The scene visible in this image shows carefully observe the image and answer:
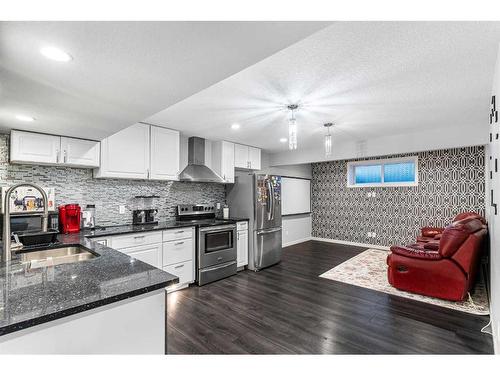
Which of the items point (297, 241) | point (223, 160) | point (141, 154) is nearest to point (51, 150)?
point (141, 154)

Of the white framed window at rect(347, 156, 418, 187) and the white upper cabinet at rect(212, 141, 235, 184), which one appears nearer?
the white upper cabinet at rect(212, 141, 235, 184)

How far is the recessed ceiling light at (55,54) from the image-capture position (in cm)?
110

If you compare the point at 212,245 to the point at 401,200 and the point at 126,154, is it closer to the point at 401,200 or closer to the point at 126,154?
the point at 126,154

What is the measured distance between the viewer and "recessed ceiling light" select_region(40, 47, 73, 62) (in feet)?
3.60

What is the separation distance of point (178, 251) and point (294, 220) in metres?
3.72

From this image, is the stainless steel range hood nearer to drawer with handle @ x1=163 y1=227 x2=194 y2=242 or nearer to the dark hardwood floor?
drawer with handle @ x1=163 y1=227 x2=194 y2=242

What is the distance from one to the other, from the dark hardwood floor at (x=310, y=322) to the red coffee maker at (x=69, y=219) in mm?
1410

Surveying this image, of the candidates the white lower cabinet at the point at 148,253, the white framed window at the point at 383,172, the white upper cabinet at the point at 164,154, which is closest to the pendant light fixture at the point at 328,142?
the white upper cabinet at the point at 164,154

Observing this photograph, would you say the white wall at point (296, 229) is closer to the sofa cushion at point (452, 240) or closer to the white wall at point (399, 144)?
the white wall at point (399, 144)

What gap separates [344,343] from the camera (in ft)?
6.93

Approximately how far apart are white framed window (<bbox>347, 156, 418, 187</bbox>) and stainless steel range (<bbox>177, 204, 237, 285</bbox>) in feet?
12.2

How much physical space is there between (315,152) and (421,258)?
2898 millimetres

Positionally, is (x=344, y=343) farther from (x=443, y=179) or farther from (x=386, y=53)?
(x=443, y=179)

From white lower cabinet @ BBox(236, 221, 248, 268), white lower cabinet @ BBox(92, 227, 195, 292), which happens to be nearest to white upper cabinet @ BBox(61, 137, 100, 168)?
white lower cabinet @ BBox(92, 227, 195, 292)
